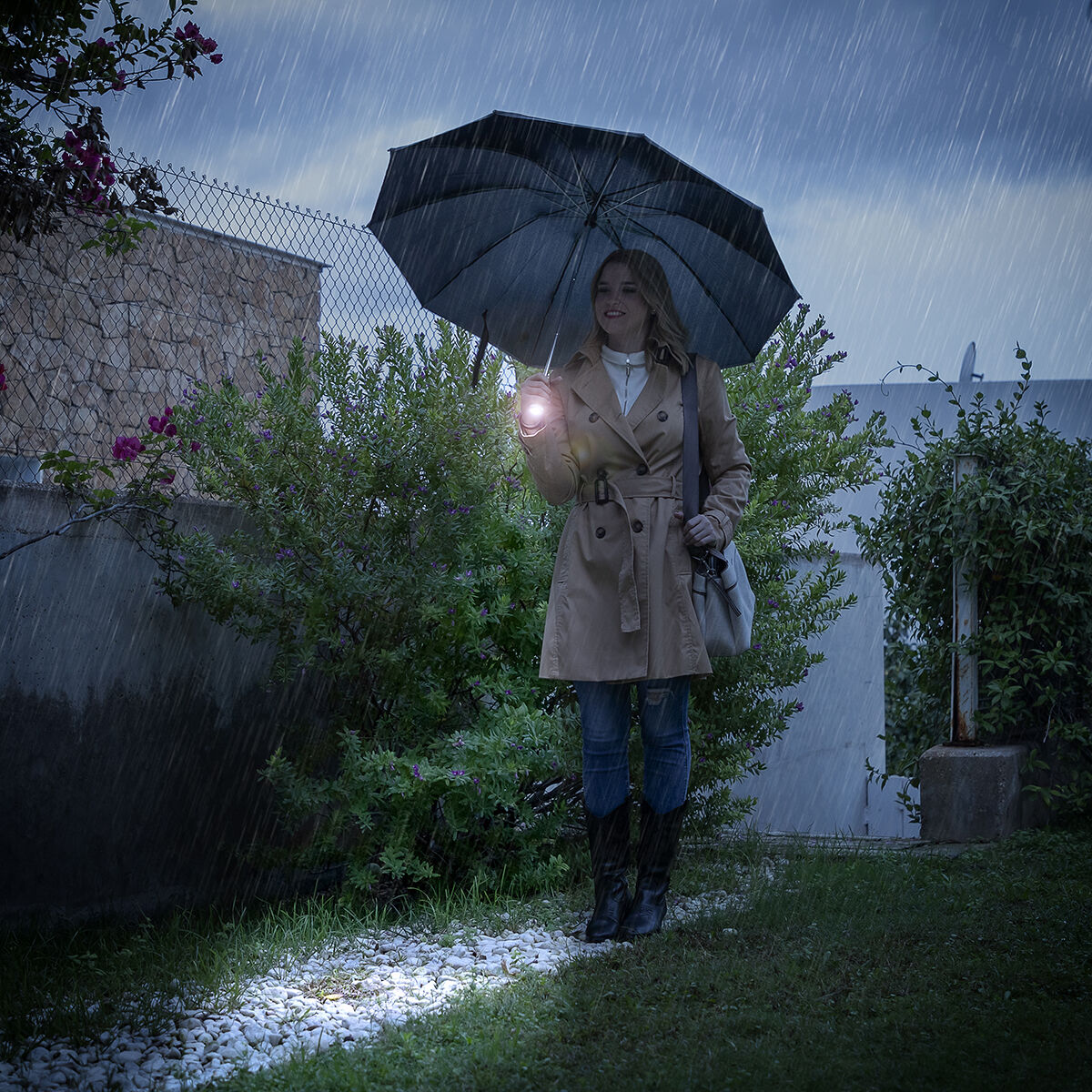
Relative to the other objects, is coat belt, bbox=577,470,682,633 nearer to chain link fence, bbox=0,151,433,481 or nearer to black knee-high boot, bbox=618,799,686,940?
black knee-high boot, bbox=618,799,686,940

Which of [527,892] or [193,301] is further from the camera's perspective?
[193,301]

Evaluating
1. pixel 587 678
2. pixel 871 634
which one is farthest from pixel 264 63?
pixel 871 634

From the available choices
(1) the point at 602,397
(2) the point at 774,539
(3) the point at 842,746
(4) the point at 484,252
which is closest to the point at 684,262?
(1) the point at 602,397

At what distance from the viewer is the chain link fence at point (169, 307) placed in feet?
16.0

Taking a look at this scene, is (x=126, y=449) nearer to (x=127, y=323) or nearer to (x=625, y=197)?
(x=625, y=197)

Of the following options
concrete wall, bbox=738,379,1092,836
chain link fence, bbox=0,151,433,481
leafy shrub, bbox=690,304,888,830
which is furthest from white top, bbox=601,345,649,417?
concrete wall, bbox=738,379,1092,836

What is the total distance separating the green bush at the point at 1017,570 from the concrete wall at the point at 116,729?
3.01m

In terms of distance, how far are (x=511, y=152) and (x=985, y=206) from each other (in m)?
4.16

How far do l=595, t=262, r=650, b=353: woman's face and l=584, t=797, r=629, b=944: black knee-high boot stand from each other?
135 centimetres

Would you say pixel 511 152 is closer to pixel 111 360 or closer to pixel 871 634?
pixel 111 360

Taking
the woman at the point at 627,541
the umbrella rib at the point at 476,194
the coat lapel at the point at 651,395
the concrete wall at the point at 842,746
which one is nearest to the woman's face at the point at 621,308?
the woman at the point at 627,541

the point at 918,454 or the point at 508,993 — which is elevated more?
the point at 918,454

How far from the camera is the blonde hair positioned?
3.12m

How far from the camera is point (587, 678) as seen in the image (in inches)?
116
